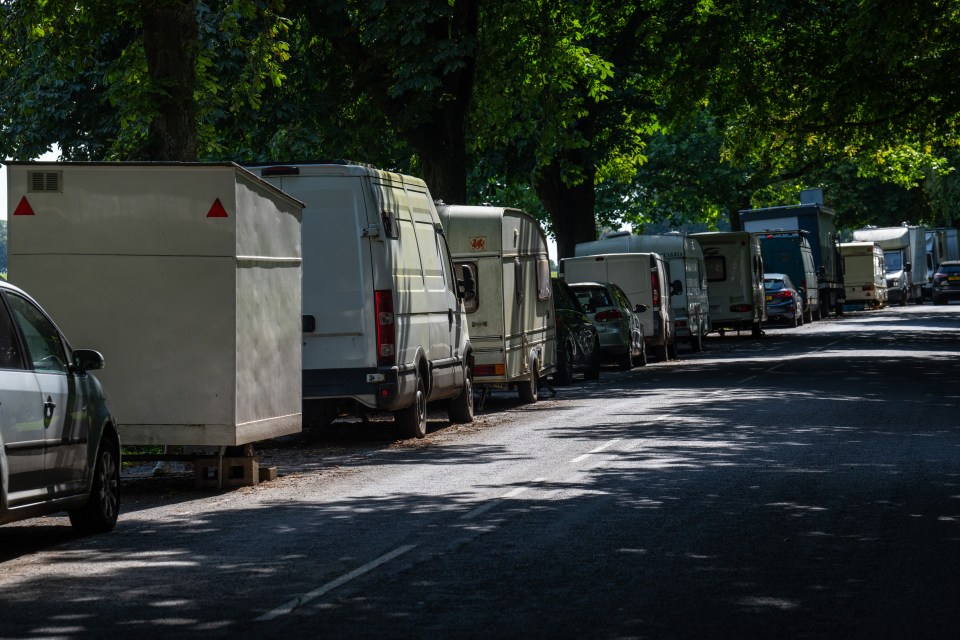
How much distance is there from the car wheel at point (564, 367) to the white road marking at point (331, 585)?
54.5 feet

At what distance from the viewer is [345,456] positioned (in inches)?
597

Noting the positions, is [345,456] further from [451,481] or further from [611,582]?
[611,582]

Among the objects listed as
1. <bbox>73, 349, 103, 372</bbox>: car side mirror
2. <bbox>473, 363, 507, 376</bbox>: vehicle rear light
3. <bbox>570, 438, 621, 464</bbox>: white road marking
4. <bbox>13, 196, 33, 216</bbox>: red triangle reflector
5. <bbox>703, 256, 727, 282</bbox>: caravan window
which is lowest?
<bbox>570, 438, 621, 464</bbox>: white road marking

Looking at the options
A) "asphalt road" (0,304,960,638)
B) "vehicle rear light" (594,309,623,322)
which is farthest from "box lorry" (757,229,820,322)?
"asphalt road" (0,304,960,638)

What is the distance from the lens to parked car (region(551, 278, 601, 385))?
25734 millimetres

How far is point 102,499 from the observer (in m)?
10.1

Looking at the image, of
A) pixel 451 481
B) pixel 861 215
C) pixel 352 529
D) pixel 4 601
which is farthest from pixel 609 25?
pixel 861 215

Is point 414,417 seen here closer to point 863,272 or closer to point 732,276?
point 732,276

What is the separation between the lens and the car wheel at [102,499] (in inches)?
392

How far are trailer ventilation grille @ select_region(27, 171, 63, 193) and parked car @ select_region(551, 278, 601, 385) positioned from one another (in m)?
13.9

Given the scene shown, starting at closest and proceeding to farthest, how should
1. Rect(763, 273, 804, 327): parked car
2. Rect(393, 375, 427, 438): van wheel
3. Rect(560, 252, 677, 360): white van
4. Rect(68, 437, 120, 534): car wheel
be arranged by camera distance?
Rect(68, 437, 120, 534): car wheel
Rect(393, 375, 427, 438): van wheel
Rect(560, 252, 677, 360): white van
Rect(763, 273, 804, 327): parked car

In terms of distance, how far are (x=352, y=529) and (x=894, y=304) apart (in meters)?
74.8

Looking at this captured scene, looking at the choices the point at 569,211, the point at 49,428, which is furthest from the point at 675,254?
the point at 49,428

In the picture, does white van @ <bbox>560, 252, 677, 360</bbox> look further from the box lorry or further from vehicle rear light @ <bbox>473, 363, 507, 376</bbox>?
the box lorry
